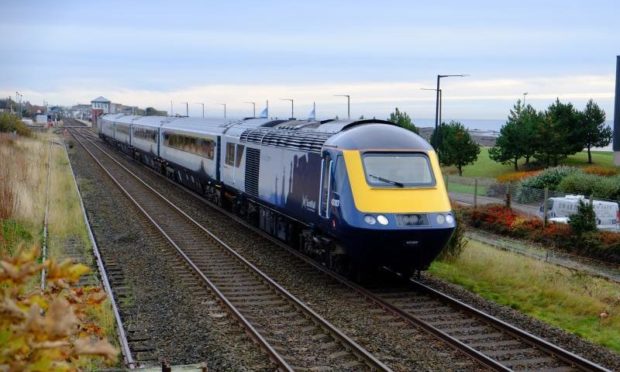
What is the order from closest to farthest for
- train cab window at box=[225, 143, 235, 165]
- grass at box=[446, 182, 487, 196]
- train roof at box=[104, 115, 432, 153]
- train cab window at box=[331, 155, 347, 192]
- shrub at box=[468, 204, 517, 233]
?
train cab window at box=[331, 155, 347, 192] < train roof at box=[104, 115, 432, 153] < train cab window at box=[225, 143, 235, 165] < shrub at box=[468, 204, 517, 233] < grass at box=[446, 182, 487, 196]

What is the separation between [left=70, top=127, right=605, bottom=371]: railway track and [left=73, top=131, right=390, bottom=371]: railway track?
1444mm

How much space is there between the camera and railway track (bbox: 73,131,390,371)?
9.86 metres

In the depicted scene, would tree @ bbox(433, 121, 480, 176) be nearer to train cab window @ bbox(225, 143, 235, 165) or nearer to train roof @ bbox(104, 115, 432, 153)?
train cab window @ bbox(225, 143, 235, 165)

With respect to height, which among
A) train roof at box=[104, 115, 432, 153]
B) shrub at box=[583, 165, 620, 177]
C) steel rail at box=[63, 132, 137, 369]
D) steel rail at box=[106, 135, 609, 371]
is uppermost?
train roof at box=[104, 115, 432, 153]

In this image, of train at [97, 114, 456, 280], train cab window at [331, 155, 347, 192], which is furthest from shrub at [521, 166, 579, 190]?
train cab window at [331, 155, 347, 192]

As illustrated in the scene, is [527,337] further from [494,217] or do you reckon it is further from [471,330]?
[494,217]

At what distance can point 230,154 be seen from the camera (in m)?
23.1

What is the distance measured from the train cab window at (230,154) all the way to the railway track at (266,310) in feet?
7.79

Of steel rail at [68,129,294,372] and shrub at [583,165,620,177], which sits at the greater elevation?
shrub at [583,165,620,177]

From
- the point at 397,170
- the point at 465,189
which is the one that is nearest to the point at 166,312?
the point at 397,170

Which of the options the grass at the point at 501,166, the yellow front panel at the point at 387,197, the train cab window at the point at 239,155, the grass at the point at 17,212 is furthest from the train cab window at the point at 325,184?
the grass at the point at 501,166

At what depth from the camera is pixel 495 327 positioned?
11.5m

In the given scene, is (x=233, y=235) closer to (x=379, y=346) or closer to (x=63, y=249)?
(x=63, y=249)

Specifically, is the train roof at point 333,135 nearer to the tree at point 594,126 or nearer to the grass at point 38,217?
the grass at point 38,217
